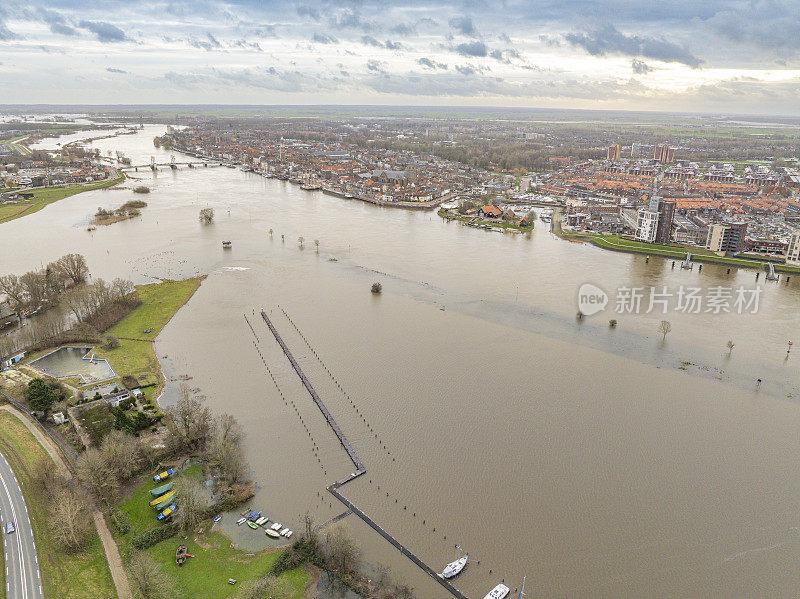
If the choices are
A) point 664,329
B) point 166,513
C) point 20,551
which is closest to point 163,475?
point 166,513

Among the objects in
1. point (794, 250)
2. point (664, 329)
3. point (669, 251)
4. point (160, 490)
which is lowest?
point (160, 490)

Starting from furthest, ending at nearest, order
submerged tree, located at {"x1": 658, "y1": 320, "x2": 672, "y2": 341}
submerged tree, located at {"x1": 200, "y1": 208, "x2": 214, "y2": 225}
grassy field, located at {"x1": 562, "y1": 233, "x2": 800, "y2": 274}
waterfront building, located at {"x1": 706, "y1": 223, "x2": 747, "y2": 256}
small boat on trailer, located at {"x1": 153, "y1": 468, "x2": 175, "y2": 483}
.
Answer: submerged tree, located at {"x1": 200, "y1": 208, "x2": 214, "y2": 225} < waterfront building, located at {"x1": 706, "y1": 223, "x2": 747, "y2": 256} < grassy field, located at {"x1": 562, "y1": 233, "x2": 800, "y2": 274} < submerged tree, located at {"x1": 658, "y1": 320, "x2": 672, "y2": 341} < small boat on trailer, located at {"x1": 153, "y1": 468, "x2": 175, "y2": 483}

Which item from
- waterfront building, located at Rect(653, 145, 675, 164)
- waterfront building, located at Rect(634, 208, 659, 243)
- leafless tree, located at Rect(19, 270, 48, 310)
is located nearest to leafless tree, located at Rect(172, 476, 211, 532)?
leafless tree, located at Rect(19, 270, 48, 310)

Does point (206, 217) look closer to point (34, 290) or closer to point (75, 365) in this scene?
point (34, 290)

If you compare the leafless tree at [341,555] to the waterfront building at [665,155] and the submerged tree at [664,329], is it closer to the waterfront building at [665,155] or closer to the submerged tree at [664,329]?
the submerged tree at [664,329]

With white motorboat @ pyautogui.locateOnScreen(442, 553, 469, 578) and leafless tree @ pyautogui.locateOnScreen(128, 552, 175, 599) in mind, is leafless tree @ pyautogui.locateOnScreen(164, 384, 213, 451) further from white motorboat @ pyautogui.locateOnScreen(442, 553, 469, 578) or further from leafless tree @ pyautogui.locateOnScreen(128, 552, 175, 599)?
white motorboat @ pyautogui.locateOnScreen(442, 553, 469, 578)

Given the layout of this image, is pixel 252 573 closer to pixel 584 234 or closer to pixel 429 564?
pixel 429 564
